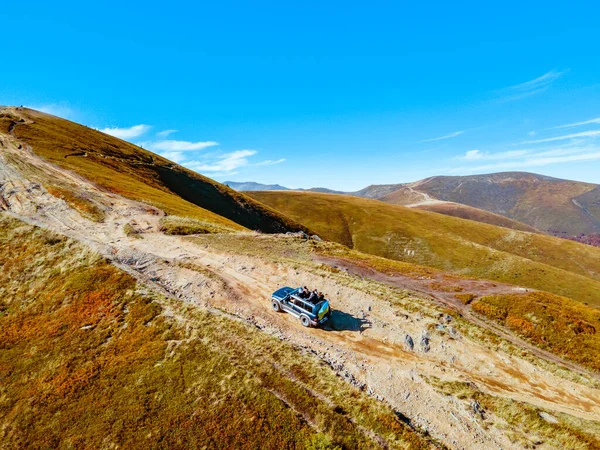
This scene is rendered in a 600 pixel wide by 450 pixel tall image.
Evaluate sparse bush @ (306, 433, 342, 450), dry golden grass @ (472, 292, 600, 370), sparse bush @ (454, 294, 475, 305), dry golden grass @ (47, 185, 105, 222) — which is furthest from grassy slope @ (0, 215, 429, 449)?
dry golden grass @ (47, 185, 105, 222)

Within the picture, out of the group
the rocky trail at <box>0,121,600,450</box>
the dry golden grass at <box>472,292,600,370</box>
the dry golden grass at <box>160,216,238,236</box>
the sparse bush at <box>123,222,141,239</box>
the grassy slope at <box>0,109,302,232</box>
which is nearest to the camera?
the rocky trail at <box>0,121,600,450</box>

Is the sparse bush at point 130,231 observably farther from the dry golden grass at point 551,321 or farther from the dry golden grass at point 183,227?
the dry golden grass at point 551,321

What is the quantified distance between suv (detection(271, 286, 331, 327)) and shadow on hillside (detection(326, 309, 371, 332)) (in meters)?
1.10

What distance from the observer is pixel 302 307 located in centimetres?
2630

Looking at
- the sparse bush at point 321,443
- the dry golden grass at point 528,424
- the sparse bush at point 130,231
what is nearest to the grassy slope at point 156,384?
the sparse bush at point 321,443

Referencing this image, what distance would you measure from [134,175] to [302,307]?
9719 cm

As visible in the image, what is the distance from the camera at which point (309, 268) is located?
127 feet

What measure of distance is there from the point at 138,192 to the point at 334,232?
326ft

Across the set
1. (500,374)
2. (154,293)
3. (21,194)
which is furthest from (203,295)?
(21,194)

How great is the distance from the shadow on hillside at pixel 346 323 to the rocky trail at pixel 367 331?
4.0 inches

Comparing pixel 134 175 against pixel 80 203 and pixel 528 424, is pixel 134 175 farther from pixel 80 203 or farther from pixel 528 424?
pixel 528 424

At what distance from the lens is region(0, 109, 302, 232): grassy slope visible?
77969 millimetres

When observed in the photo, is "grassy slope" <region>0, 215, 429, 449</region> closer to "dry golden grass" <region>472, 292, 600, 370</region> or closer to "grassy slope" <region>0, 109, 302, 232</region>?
"dry golden grass" <region>472, 292, 600, 370</region>

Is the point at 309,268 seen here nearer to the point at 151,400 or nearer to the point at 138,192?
the point at 151,400
